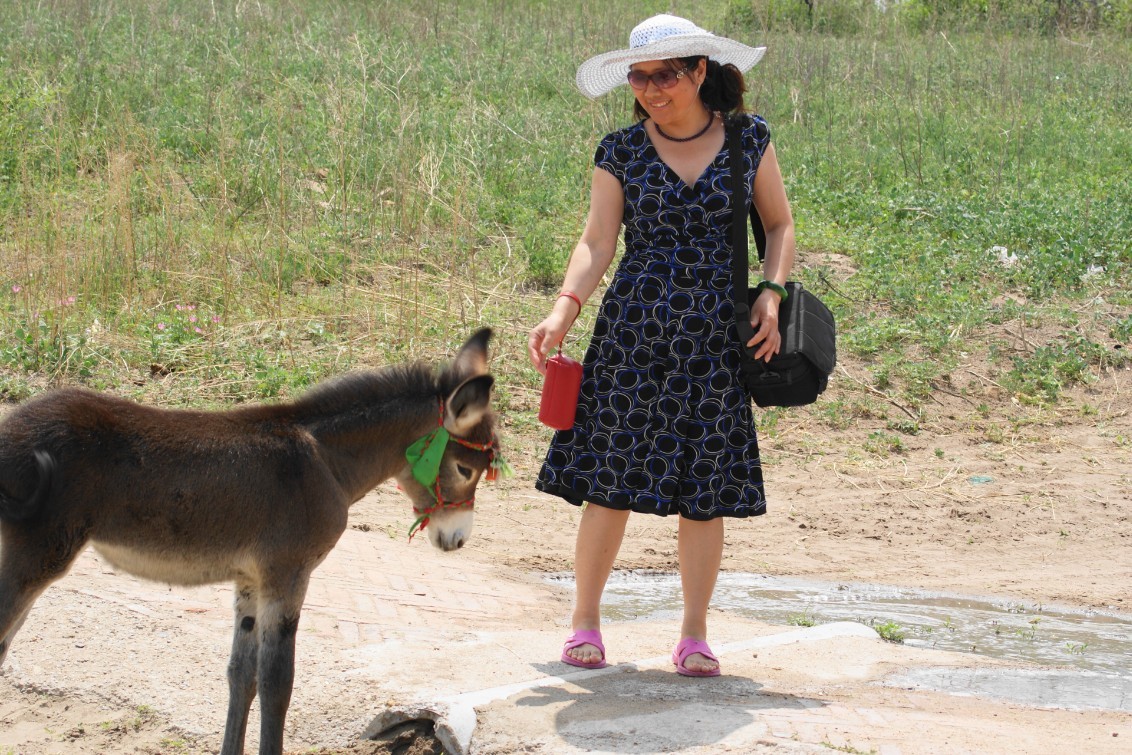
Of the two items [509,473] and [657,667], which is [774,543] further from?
[509,473]

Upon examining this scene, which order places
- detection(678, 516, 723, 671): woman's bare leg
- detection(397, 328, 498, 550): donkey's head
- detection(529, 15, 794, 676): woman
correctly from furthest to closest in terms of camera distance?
1. detection(678, 516, 723, 671): woman's bare leg
2. detection(529, 15, 794, 676): woman
3. detection(397, 328, 498, 550): donkey's head

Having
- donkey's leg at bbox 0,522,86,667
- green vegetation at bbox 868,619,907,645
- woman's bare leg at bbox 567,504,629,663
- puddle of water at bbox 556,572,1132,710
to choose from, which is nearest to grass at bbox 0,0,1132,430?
puddle of water at bbox 556,572,1132,710

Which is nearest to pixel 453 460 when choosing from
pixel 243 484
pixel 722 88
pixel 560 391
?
pixel 560 391

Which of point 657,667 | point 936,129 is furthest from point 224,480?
point 936,129

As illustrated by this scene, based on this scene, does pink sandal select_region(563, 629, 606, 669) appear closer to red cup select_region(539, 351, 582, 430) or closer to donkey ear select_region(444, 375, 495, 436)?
red cup select_region(539, 351, 582, 430)

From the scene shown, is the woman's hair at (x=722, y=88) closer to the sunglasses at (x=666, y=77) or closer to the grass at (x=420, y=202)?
the sunglasses at (x=666, y=77)

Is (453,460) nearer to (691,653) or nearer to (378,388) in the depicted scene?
(378,388)

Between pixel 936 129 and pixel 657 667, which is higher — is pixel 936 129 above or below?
above

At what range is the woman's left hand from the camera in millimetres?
4453

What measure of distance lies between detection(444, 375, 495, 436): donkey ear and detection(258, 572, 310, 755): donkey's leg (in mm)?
722

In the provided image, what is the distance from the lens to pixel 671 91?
445 centimetres

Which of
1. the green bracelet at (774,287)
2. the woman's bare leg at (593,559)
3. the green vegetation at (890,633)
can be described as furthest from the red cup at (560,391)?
the green vegetation at (890,633)

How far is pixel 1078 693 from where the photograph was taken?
5.12m

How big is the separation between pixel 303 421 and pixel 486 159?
8.40m
